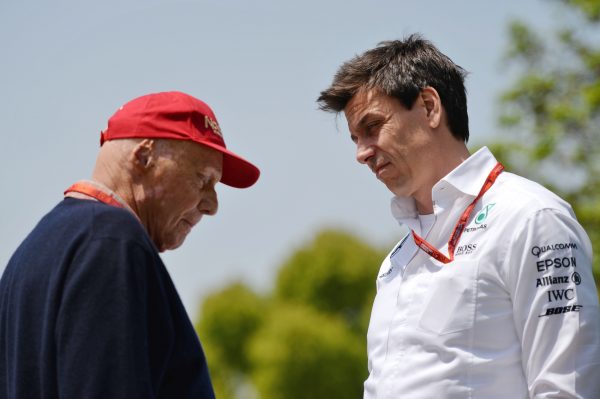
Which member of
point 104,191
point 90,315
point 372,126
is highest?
point 372,126

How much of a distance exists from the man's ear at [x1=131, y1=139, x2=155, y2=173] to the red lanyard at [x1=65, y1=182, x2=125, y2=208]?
0.58 ft

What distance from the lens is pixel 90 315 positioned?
8.21 ft

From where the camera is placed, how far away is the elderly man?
8.19 ft

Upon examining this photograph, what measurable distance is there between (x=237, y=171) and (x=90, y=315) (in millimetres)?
1029

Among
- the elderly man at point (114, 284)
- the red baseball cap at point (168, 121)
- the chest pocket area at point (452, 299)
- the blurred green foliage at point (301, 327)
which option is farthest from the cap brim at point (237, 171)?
the blurred green foliage at point (301, 327)

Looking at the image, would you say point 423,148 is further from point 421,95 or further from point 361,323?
point 361,323

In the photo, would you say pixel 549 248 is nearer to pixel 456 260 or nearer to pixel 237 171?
pixel 456 260

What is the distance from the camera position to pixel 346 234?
48219mm

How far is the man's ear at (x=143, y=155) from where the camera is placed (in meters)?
2.98

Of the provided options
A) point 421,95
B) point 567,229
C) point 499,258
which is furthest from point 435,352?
point 421,95

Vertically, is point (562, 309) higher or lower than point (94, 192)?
lower

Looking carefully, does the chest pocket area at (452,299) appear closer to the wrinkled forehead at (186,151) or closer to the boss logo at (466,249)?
the boss logo at (466,249)

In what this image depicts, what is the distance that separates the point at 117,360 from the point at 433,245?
1548mm

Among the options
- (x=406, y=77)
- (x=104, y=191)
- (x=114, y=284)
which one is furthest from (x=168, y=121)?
(x=406, y=77)
